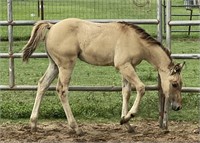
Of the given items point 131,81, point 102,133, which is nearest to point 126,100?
point 131,81

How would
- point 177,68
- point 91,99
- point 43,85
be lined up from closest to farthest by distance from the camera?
point 177,68, point 43,85, point 91,99

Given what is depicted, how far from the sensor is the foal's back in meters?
6.85

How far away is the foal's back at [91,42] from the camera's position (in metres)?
6.85

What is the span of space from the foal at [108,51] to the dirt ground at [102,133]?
0.17 meters

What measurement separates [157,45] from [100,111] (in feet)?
5.11

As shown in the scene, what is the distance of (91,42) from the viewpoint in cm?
695

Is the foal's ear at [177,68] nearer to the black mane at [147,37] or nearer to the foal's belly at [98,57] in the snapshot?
the black mane at [147,37]

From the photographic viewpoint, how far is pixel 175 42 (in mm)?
17812

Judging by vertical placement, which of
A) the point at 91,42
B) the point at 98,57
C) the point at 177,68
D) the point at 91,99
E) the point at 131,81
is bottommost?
the point at 91,99

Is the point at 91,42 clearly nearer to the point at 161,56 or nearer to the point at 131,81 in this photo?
the point at 131,81

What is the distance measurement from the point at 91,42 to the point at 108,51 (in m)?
0.24

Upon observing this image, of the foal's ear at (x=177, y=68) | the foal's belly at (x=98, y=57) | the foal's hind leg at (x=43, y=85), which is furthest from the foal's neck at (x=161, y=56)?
the foal's hind leg at (x=43, y=85)

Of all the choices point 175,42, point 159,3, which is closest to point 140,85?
point 159,3

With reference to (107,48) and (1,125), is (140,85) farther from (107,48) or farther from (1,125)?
(1,125)
